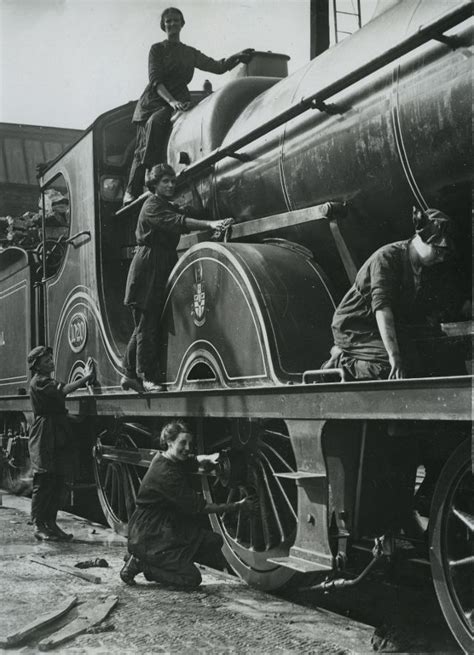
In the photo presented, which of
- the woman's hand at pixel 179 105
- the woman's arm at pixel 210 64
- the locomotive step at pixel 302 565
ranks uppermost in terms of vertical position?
the woman's arm at pixel 210 64

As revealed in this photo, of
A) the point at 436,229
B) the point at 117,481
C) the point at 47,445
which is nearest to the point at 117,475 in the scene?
the point at 117,481

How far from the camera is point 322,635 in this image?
3.79m

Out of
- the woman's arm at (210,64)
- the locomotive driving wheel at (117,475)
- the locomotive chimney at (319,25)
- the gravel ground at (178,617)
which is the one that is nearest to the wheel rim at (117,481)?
the locomotive driving wheel at (117,475)

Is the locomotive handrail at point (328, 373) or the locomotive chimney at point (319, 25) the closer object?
the locomotive handrail at point (328, 373)

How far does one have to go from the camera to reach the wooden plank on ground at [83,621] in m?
3.70

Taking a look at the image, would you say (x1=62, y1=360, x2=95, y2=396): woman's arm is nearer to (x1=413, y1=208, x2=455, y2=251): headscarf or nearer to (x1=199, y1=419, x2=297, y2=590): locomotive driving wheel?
(x1=199, y1=419, x2=297, y2=590): locomotive driving wheel

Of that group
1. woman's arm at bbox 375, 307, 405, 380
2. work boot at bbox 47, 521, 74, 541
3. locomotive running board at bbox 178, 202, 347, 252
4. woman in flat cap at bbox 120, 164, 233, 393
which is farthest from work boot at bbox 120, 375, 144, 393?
woman's arm at bbox 375, 307, 405, 380

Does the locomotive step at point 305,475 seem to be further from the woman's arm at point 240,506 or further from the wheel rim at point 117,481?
the wheel rim at point 117,481

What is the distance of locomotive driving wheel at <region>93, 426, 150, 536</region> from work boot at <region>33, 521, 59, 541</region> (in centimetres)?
48

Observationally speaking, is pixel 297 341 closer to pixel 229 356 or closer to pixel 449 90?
pixel 229 356

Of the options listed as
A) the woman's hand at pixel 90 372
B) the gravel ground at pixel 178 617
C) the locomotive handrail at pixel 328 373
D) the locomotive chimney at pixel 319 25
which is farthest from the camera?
the locomotive chimney at pixel 319 25

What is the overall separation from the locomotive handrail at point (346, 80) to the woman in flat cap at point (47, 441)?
2293 mm

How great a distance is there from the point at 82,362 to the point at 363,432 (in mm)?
3406

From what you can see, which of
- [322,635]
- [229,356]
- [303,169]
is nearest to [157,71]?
[303,169]
